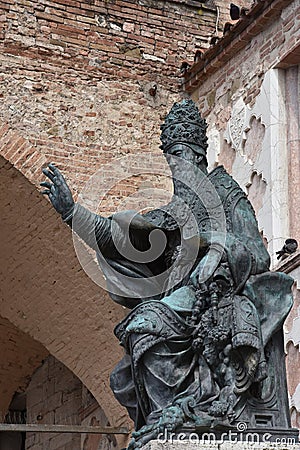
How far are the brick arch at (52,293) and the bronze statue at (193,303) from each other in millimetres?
4344

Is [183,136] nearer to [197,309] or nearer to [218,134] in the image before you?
[197,309]

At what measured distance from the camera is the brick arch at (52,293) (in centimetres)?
1020


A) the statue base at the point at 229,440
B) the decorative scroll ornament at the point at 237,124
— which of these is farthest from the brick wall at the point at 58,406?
the statue base at the point at 229,440

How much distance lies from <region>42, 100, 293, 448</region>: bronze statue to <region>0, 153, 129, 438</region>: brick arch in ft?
14.3

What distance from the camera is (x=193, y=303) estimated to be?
17.2 ft

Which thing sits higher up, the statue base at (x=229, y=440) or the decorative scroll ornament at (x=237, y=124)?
the decorative scroll ornament at (x=237, y=124)

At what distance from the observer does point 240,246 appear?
538 centimetres

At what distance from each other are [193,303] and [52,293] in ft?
18.4

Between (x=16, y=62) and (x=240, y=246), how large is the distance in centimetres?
525

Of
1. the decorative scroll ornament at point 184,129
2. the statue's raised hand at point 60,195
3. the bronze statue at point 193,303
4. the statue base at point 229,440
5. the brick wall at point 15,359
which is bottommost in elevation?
the statue base at point 229,440

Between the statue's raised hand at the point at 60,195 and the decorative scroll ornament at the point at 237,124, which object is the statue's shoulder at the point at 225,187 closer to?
the statue's raised hand at the point at 60,195

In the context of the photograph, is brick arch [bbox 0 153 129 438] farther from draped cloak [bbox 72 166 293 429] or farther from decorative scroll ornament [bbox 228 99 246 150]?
draped cloak [bbox 72 166 293 429]

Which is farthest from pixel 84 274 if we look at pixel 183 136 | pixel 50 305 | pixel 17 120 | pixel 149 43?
pixel 183 136

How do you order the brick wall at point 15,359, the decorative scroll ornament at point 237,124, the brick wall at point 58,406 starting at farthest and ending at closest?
1. the brick wall at point 15,359
2. the brick wall at point 58,406
3. the decorative scroll ornament at point 237,124
